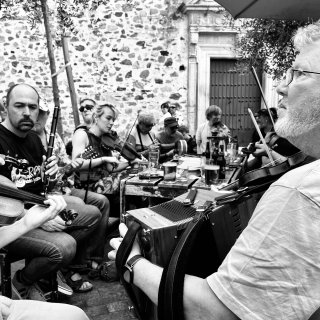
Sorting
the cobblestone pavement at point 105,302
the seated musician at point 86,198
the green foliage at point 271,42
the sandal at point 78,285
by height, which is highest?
the green foliage at point 271,42

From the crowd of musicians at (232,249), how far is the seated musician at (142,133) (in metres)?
1.54

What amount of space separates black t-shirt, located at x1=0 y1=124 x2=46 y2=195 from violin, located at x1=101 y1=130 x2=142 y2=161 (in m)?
1.25

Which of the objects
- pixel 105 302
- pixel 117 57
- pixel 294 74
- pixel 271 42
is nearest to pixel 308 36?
pixel 294 74

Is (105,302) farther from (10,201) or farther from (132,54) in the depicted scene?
(132,54)

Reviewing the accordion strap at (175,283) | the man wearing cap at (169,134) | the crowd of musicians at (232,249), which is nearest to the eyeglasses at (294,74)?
the crowd of musicians at (232,249)

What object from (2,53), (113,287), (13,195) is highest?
(2,53)

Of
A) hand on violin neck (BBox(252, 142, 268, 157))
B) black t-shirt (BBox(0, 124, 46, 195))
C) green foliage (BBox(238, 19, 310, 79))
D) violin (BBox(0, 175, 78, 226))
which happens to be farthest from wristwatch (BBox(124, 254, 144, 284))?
green foliage (BBox(238, 19, 310, 79))

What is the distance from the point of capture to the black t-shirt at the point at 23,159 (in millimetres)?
3018

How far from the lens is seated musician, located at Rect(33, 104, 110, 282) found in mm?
3693

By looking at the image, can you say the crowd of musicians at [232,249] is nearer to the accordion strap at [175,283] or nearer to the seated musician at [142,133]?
the accordion strap at [175,283]

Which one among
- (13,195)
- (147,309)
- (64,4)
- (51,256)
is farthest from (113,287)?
(64,4)

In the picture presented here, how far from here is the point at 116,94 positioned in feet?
34.3

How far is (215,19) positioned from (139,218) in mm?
9793

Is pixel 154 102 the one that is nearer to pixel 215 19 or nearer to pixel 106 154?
pixel 215 19
